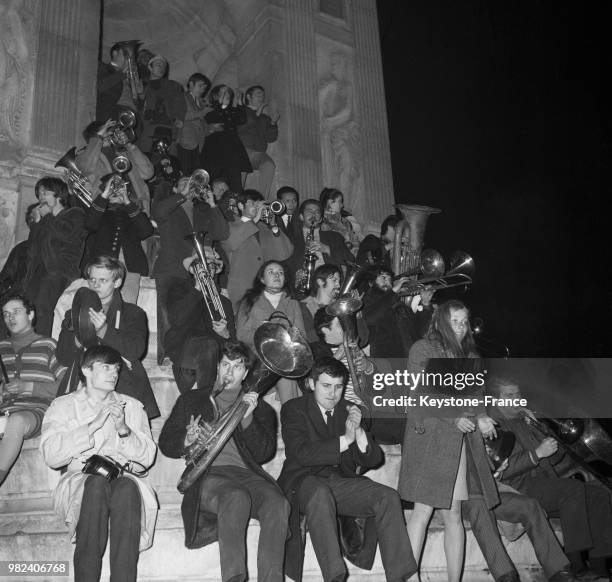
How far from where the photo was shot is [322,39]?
11.0 meters

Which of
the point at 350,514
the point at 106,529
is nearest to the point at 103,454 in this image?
the point at 106,529

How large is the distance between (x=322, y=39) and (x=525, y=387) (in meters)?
6.70

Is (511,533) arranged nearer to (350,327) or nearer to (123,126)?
(350,327)

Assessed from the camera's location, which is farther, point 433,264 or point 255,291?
point 433,264

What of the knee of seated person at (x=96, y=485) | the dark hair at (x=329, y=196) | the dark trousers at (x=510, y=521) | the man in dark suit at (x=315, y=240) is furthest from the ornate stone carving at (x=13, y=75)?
the dark trousers at (x=510, y=521)

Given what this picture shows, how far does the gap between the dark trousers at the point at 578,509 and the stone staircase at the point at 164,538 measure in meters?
0.37

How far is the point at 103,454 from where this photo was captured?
3760mm

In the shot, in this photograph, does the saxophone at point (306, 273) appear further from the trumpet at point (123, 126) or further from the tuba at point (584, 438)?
the tuba at point (584, 438)

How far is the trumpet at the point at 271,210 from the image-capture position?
6.72m

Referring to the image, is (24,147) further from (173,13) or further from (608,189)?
(608,189)

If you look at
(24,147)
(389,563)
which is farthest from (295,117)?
(389,563)

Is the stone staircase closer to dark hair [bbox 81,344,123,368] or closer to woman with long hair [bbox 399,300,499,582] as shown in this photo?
woman with long hair [bbox 399,300,499,582]

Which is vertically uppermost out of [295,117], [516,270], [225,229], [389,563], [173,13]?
[173,13]

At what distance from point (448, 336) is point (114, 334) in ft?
7.40
